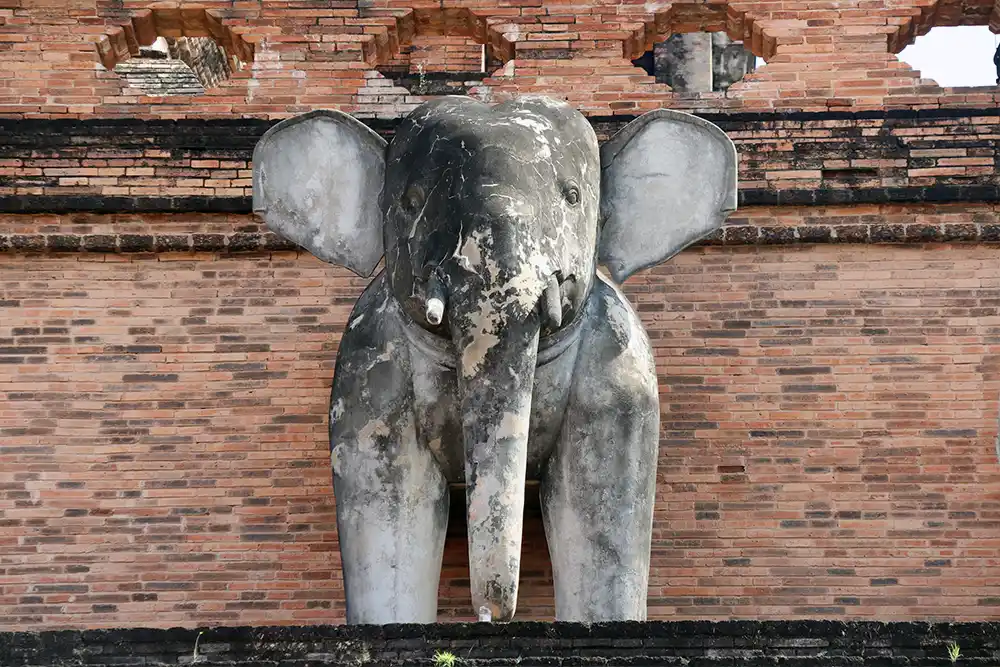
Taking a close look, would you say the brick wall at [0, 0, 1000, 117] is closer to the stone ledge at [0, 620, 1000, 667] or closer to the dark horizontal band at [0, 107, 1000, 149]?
the dark horizontal band at [0, 107, 1000, 149]

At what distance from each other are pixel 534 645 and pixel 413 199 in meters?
2.17

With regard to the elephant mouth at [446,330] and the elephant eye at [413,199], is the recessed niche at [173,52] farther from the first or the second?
the elephant mouth at [446,330]

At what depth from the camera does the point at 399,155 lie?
33.1ft

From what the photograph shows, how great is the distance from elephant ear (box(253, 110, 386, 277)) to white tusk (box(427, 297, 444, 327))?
107cm

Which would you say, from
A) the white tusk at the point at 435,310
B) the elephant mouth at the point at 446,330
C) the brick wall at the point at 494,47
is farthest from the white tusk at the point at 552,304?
the brick wall at the point at 494,47

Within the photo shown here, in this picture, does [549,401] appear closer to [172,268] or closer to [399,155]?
[399,155]

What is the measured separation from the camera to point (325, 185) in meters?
10.5

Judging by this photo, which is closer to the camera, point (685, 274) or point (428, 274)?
point (428, 274)

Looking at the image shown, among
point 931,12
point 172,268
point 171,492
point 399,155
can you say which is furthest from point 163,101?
point 931,12

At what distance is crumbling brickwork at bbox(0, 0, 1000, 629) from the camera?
38.6 ft

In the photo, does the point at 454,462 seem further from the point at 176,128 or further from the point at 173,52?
the point at 173,52

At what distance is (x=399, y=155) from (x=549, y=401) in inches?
45.2

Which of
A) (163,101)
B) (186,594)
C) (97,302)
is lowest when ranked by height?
(186,594)

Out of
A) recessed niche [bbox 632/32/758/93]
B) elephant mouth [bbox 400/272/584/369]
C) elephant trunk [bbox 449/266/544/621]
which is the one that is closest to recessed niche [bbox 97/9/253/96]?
recessed niche [bbox 632/32/758/93]
